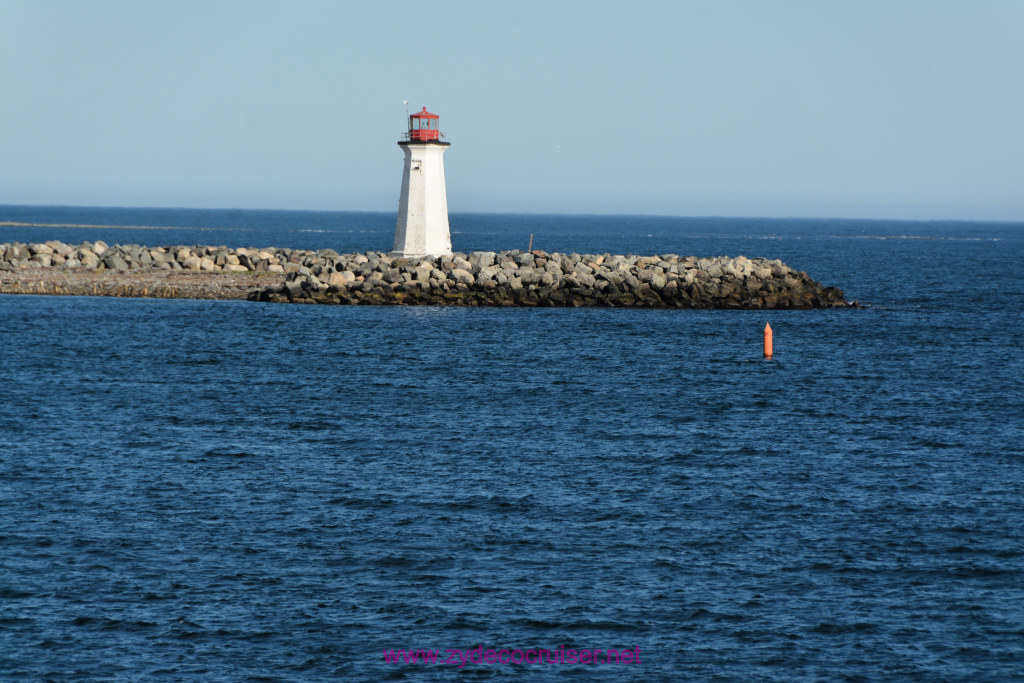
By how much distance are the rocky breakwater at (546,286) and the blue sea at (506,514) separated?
12.7 meters

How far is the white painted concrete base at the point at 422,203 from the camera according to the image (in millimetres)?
56594

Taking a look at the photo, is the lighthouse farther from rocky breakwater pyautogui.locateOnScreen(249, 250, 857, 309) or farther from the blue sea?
the blue sea

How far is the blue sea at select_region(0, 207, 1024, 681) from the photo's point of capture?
1349cm

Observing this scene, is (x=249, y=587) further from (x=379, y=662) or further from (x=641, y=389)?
(x=641, y=389)

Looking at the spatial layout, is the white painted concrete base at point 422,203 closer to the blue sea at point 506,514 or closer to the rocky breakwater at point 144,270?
the rocky breakwater at point 144,270

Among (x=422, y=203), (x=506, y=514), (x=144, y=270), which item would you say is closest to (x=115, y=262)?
(x=144, y=270)

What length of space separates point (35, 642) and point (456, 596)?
5438 mm

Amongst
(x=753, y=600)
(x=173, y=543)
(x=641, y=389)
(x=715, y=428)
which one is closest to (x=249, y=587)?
(x=173, y=543)

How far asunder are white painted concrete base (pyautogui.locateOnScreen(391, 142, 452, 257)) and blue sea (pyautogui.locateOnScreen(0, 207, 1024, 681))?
62.0ft

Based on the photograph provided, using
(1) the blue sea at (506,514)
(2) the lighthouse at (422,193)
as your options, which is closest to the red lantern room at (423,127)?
(2) the lighthouse at (422,193)

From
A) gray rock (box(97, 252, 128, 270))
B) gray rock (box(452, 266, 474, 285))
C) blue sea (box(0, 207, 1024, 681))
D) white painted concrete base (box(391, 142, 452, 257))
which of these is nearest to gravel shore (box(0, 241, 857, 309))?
gray rock (box(452, 266, 474, 285))

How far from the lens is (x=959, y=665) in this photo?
43.1 feet

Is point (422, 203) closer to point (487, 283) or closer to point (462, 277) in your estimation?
point (462, 277)

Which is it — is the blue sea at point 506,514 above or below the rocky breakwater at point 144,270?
below
